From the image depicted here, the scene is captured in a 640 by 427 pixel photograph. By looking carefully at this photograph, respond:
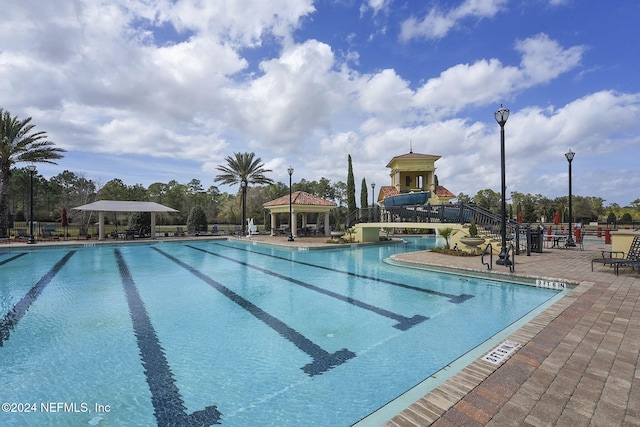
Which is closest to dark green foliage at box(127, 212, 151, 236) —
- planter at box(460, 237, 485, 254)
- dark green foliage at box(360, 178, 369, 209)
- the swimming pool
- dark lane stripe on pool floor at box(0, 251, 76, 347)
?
dark lane stripe on pool floor at box(0, 251, 76, 347)

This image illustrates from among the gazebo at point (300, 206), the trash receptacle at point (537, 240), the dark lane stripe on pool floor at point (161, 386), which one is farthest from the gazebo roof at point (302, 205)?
the dark lane stripe on pool floor at point (161, 386)

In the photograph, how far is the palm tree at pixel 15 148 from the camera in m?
21.7

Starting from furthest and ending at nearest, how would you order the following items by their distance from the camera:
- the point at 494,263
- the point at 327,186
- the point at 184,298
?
the point at 327,186
the point at 494,263
the point at 184,298

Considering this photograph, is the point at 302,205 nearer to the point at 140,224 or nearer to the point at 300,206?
the point at 300,206

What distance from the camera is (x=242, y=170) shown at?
29203 mm

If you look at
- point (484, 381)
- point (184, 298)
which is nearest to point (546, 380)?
point (484, 381)

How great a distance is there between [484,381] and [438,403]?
0.68 metres

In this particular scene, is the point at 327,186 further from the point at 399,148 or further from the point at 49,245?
the point at 49,245

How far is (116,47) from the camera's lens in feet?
34.4

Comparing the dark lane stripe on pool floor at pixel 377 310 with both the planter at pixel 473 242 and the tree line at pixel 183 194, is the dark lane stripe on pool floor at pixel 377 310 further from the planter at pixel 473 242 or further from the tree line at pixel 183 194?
the tree line at pixel 183 194

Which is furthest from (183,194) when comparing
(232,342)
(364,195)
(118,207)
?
(232,342)

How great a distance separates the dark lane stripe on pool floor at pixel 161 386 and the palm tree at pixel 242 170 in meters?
24.1

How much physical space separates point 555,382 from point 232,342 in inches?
165

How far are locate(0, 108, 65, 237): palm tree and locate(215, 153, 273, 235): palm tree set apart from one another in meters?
13.1
